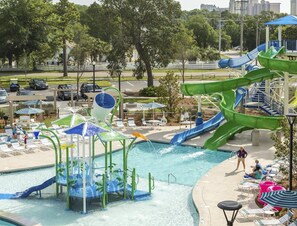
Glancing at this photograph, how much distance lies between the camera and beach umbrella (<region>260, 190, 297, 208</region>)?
15066mm

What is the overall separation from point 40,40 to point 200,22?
5618cm

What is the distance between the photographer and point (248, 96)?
37062 mm

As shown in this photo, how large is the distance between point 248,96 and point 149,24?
15.7 m

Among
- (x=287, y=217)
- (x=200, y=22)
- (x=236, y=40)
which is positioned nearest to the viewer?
(x=287, y=217)

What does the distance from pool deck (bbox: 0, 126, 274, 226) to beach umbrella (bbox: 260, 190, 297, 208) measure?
5.05 ft

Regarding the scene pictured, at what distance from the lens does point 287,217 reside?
15805 millimetres

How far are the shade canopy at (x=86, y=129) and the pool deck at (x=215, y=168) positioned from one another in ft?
14.3

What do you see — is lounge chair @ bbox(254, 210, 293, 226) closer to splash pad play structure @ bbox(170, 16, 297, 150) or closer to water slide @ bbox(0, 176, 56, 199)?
water slide @ bbox(0, 176, 56, 199)

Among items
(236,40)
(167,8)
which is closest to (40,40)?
(167,8)

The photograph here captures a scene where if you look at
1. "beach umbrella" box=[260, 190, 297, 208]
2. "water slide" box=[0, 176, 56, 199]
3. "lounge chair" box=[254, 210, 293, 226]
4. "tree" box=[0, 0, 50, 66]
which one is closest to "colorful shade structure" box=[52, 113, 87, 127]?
"water slide" box=[0, 176, 56, 199]

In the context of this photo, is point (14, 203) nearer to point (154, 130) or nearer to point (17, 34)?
point (154, 130)

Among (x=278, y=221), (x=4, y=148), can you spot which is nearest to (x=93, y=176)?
(x=278, y=221)

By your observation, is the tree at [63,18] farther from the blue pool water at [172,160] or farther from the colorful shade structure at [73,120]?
the colorful shade structure at [73,120]

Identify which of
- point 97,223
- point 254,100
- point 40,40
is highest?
point 40,40
